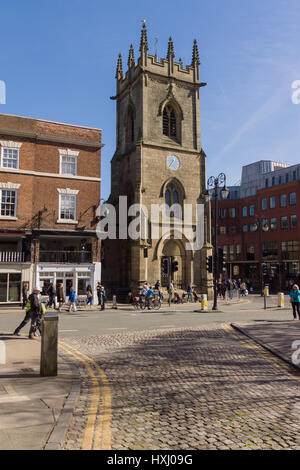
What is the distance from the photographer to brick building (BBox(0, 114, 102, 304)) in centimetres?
2423

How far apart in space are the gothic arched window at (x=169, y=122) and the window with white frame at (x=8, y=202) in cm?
1619

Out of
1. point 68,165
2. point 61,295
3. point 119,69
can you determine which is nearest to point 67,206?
point 68,165

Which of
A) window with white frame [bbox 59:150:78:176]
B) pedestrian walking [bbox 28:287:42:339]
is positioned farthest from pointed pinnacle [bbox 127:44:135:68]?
pedestrian walking [bbox 28:287:42:339]

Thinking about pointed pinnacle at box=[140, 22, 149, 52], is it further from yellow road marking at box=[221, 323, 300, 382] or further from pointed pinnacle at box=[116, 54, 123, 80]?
yellow road marking at box=[221, 323, 300, 382]

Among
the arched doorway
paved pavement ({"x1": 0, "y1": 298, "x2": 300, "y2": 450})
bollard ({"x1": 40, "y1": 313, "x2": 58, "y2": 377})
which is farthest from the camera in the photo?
the arched doorway

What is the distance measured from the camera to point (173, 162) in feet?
109

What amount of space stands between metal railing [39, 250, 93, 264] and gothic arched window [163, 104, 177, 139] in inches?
588

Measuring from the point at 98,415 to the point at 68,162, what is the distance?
23.6 metres

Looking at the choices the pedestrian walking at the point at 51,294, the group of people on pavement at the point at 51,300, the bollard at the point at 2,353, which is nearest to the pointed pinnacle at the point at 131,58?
the group of people on pavement at the point at 51,300

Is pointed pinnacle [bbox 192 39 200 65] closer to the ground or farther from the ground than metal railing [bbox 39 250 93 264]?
farther from the ground

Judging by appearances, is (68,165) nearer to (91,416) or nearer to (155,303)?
(155,303)

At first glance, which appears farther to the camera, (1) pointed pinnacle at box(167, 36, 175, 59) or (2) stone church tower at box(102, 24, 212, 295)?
(1) pointed pinnacle at box(167, 36, 175, 59)

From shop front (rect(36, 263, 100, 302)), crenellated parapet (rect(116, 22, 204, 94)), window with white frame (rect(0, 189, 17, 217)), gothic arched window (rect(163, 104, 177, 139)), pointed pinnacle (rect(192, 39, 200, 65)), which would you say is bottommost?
shop front (rect(36, 263, 100, 302))

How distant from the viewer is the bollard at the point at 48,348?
281 inches
